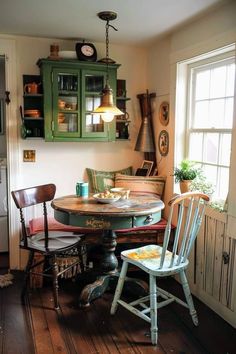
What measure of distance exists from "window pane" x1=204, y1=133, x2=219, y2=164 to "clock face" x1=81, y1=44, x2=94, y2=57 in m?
1.33

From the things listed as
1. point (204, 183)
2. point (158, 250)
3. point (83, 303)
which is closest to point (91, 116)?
point (204, 183)

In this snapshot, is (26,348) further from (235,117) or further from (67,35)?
(67,35)

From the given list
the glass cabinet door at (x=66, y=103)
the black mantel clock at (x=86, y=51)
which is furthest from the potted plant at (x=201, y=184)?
the black mantel clock at (x=86, y=51)

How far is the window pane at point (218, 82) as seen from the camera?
2682 mm

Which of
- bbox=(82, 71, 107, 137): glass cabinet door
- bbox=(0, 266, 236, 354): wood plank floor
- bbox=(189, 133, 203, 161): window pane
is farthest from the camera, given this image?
bbox=(82, 71, 107, 137): glass cabinet door

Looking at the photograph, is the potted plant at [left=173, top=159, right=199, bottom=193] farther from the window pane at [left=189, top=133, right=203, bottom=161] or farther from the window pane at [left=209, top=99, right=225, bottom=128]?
the window pane at [left=209, top=99, right=225, bottom=128]

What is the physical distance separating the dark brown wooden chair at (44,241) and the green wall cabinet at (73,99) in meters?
0.60

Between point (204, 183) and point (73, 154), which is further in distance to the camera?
point (73, 154)

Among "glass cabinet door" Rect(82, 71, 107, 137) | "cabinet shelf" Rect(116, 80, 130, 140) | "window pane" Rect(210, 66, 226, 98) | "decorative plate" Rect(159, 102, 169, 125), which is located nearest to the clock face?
"glass cabinet door" Rect(82, 71, 107, 137)

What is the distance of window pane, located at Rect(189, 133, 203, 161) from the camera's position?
3012 mm

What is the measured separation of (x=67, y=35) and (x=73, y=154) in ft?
3.71

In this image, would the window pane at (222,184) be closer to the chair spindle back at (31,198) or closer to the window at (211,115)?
the window at (211,115)

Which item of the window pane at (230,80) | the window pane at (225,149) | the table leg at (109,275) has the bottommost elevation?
the table leg at (109,275)

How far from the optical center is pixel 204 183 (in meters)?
2.82
